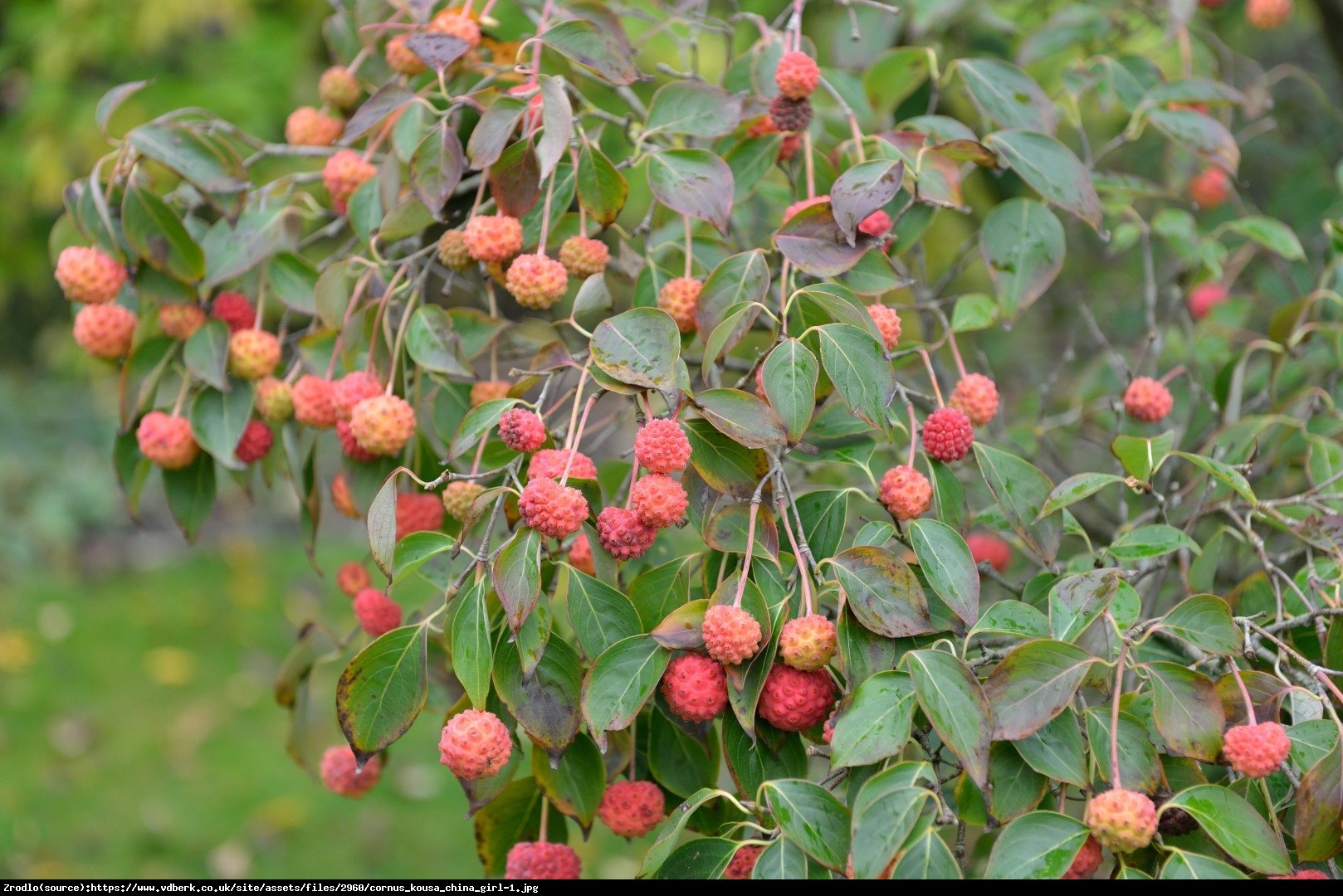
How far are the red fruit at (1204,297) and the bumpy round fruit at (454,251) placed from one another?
4.65 feet

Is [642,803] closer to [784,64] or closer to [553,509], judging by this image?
[553,509]

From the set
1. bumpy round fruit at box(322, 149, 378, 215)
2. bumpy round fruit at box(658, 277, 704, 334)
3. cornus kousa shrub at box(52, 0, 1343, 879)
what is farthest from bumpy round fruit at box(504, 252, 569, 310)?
bumpy round fruit at box(322, 149, 378, 215)

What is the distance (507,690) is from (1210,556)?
75 cm

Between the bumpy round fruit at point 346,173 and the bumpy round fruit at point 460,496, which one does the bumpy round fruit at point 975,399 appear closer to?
→ the bumpy round fruit at point 460,496

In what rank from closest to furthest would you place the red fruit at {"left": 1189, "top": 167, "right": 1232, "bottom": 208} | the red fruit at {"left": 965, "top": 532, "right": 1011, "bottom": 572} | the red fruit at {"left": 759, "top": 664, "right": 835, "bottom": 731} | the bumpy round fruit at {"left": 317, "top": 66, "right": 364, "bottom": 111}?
the red fruit at {"left": 759, "top": 664, "right": 835, "bottom": 731}
the bumpy round fruit at {"left": 317, "top": 66, "right": 364, "bottom": 111}
the red fruit at {"left": 965, "top": 532, "right": 1011, "bottom": 572}
the red fruit at {"left": 1189, "top": 167, "right": 1232, "bottom": 208}

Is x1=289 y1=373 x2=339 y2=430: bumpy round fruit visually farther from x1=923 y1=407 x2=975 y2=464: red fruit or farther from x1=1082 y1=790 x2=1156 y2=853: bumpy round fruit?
x1=1082 y1=790 x2=1156 y2=853: bumpy round fruit

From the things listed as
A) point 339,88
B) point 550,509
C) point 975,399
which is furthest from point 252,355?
point 975,399

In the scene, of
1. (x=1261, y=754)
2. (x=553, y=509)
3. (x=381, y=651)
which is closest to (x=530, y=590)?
(x=553, y=509)

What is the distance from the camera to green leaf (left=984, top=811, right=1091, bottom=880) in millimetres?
796

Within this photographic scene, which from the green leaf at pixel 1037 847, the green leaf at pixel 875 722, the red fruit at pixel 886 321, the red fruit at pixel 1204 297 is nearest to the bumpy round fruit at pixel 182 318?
the red fruit at pixel 886 321

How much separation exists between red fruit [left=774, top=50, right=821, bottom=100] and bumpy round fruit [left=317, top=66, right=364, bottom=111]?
625mm

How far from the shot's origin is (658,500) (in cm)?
88

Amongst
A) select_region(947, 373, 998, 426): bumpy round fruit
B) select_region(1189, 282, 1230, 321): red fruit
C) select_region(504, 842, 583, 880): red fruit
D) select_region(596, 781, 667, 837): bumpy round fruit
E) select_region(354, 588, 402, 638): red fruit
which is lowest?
select_region(1189, 282, 1230, 321): red fruit

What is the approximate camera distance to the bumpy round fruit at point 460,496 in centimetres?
104
